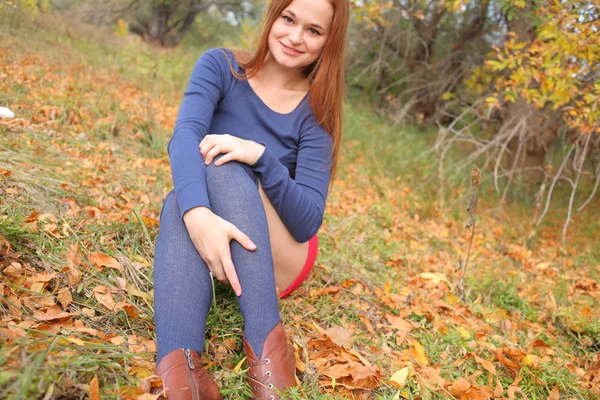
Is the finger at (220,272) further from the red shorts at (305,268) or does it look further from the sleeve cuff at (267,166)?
the red shorts at (305,268)

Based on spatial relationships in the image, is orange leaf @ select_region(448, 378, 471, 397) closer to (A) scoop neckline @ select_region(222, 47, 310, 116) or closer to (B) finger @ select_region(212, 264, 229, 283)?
(B) finger @ select_region(212, 264, 229, 283)

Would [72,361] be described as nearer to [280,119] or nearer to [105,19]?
[280,119]

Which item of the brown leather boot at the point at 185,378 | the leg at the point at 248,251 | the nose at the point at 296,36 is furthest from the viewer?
the nose at the point at 296,36

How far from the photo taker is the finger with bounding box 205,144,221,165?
→ 1.56 m

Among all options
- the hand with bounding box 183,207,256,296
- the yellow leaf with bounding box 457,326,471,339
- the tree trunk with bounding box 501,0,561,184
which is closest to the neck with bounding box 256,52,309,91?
the hand with bounding box 183,207,256,296

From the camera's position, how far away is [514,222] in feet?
14.0

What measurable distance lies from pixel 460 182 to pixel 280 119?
3475mm

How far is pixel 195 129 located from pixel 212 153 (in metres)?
0.18

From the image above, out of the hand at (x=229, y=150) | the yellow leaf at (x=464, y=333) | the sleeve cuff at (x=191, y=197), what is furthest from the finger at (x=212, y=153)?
the yellow leaf at (x=464, y=333)

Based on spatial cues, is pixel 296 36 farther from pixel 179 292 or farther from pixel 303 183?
pixel 179 292

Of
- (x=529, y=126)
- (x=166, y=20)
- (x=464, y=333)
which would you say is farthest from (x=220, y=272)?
(x=166, y=20)

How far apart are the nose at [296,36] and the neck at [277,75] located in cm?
18

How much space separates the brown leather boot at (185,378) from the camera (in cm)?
119

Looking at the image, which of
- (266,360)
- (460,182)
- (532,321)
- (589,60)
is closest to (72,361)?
(266,360)
